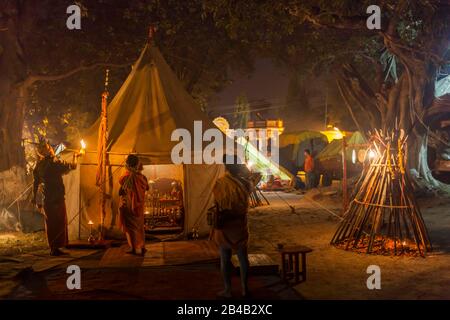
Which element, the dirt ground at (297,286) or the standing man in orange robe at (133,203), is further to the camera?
the standing man in orange robe at (133,203)

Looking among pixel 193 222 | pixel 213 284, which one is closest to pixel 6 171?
pixel 193 222

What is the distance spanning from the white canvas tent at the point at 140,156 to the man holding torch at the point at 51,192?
92 cm

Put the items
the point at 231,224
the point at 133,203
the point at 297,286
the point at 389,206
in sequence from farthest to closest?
the point at 389,206 < the point at 133,203 < the point at 297,286 < the point at 231,224

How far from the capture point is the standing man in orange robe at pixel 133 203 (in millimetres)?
8086

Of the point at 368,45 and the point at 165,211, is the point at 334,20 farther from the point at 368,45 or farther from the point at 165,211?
the point at 165,211

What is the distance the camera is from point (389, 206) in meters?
8.39

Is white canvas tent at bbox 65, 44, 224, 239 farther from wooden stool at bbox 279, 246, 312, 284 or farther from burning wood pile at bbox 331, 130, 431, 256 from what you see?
wooden stool at bbox 279, 246, 312, 284

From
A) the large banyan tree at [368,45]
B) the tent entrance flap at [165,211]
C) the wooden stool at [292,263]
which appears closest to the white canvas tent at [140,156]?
the tent entrance flap at [165,211]

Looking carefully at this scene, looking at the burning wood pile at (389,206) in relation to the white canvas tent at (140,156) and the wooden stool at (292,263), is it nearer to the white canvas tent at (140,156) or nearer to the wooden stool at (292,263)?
the wooden stool at (292,263)

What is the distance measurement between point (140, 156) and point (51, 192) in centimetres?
182

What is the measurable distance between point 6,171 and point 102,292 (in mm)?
7273

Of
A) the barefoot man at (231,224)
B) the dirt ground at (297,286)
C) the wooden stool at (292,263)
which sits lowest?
the dirt ground at (297,286)

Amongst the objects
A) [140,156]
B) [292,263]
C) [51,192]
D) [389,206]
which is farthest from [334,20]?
[51,192]

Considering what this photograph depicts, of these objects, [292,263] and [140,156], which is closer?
[292,263]
